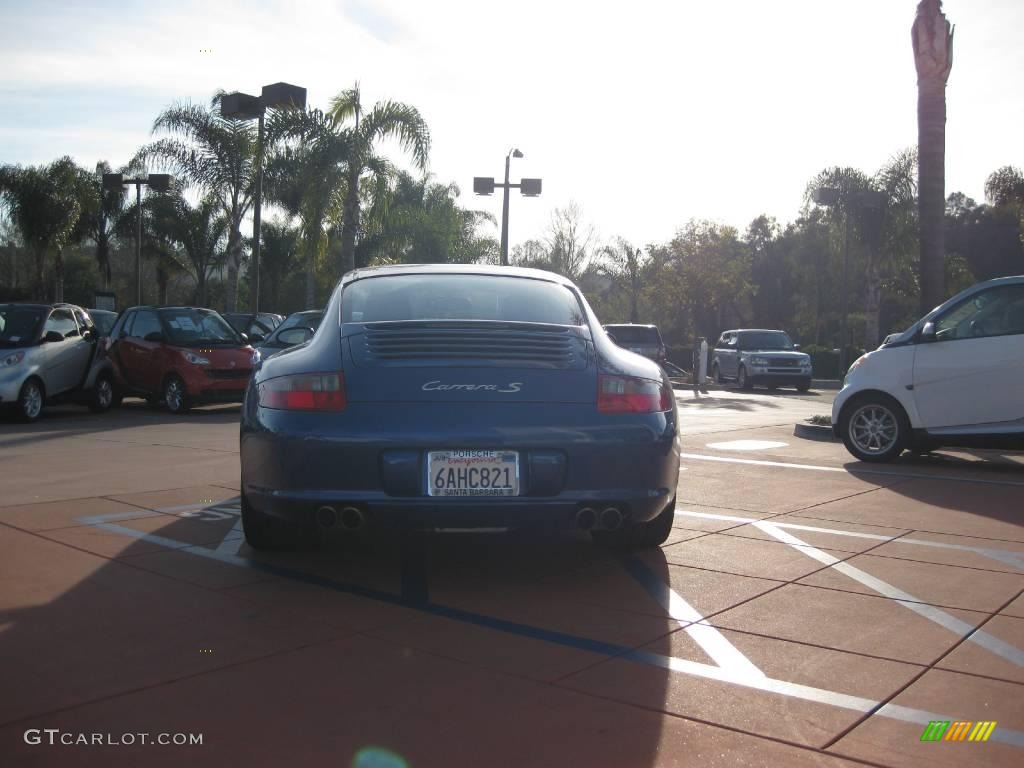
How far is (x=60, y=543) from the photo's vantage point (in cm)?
563

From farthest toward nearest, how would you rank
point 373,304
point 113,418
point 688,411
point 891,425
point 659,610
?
point 688,411, point 113,418, point 891,425, point 373,304, point 659,610

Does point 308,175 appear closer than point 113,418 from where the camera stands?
No

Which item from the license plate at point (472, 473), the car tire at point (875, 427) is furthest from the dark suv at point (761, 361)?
the license plate at point (472, 473)

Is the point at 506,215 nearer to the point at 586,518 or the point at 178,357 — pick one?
the point at 178,357

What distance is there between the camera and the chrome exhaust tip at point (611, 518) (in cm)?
460

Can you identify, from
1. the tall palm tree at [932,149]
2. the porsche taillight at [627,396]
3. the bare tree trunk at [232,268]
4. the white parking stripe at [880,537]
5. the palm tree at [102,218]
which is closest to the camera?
the porsche taillight at [627,396]

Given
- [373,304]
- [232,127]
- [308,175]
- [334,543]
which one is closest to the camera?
[373,304]

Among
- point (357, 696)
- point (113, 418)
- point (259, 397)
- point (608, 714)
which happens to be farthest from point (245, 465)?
point (113, 418)

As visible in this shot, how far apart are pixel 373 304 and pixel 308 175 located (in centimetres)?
2133

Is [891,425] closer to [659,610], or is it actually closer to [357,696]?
[659,610]

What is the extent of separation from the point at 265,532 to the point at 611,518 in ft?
6.14

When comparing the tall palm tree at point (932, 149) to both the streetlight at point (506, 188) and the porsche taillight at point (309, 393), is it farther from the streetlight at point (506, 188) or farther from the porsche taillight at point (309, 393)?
the streetlight at point (506, 188)

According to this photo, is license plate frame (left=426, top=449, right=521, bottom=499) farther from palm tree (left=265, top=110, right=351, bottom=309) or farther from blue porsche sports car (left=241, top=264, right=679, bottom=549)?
palm tree (left=265, top=110, right=351, bottom=309)

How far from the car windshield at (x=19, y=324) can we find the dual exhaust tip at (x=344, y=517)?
37.4 ft
